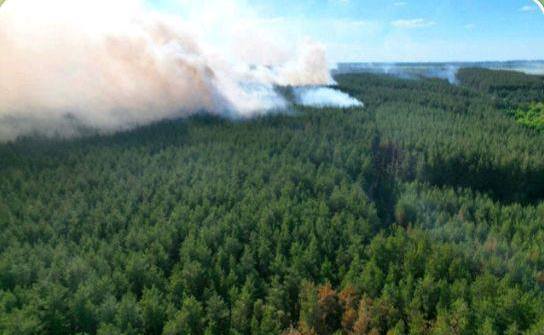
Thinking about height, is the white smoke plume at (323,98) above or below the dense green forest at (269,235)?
above

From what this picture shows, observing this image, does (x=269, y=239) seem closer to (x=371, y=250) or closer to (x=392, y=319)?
(x=371, y=250)

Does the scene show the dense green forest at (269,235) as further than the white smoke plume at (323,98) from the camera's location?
No

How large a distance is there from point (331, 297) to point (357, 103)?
342ft

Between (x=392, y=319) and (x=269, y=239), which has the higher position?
(x=269, y=239)

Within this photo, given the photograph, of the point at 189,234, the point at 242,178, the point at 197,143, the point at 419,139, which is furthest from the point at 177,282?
the point at 419,139

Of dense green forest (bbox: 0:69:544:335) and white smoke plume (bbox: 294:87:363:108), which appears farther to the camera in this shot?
white smoke plume (bbox: 294:87:363:108)

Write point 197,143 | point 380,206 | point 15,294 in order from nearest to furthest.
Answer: point 15,294 < point 380,206 < point 197,143

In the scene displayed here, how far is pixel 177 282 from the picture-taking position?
1740 inches

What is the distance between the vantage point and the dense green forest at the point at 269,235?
4028cm

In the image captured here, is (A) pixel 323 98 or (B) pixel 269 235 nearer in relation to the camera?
(B) pixel 269 235

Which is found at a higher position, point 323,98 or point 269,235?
point 323,98

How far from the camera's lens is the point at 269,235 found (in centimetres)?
5431

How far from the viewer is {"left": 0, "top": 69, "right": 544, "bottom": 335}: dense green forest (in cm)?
4028

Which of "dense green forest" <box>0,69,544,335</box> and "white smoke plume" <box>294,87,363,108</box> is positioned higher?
"white smoke plume" <box>294,87,363,108</box>
